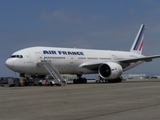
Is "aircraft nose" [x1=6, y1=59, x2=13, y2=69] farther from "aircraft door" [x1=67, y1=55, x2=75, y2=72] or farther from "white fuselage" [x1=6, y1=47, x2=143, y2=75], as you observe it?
"aircraft door" [x1=67, y1=55, x2=75, y2=72]

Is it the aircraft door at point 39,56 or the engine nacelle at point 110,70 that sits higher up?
the aircraft door at point 39,56

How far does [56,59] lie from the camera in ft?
102

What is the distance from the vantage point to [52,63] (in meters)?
30.6

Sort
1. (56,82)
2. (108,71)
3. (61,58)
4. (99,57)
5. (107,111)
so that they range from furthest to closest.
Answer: (99,57) < (108,71) < (61,58) < (56,82) < (107,111)

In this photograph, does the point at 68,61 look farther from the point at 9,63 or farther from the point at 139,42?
the point at 139,42

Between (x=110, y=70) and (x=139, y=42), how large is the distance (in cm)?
1649

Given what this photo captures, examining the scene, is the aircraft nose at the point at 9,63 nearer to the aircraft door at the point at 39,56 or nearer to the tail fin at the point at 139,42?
the aircraft door at the point at 39,56

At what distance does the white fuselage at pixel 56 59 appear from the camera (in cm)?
2878

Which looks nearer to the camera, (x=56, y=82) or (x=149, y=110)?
(x=149, y=110)

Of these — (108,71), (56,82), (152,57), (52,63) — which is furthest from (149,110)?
(152,57)

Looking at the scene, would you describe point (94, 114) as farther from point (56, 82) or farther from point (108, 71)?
point (108, 71)

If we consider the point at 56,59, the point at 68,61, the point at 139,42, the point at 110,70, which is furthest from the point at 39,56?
the point at 139,42

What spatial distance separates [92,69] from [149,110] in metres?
25.8

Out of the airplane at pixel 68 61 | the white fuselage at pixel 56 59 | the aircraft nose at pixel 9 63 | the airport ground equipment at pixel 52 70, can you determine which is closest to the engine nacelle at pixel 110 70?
the airplane at pixel 68 61
